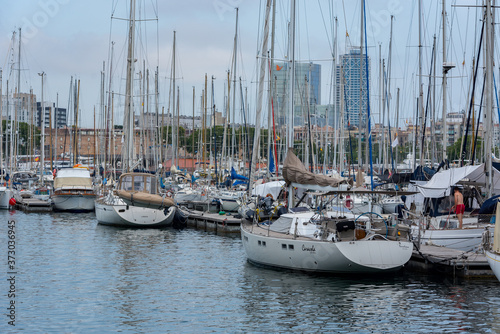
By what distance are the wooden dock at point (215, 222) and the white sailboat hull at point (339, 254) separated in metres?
14.9

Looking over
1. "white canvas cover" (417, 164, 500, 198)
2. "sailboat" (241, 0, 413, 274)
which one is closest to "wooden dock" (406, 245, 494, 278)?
"sailboat" (241, 0, 413, 274)

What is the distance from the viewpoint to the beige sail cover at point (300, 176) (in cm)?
3058

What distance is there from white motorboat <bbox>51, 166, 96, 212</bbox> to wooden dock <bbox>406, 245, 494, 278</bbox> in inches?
1357

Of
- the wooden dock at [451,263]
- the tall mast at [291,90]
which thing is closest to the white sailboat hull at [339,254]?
the wooden dock at [451,263]

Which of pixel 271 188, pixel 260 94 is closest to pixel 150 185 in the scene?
pixel 271 188

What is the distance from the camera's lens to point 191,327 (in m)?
20.0

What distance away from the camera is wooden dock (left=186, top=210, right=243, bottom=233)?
4356cm

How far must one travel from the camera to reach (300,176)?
3114 centimetres

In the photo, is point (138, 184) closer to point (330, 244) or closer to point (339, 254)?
point (330, 244)

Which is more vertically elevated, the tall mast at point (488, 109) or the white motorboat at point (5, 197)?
the tall mast at point (488, 109)

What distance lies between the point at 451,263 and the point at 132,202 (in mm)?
22831

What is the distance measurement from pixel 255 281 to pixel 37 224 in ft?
83.7

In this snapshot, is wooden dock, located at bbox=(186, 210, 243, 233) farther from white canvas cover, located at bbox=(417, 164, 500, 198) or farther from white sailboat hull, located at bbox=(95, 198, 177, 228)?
white canvas cover, located at bbox=(417, 164, 500, 198)

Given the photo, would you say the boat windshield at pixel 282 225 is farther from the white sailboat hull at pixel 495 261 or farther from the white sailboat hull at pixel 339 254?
the white sailboat hull at pixel 495 261
